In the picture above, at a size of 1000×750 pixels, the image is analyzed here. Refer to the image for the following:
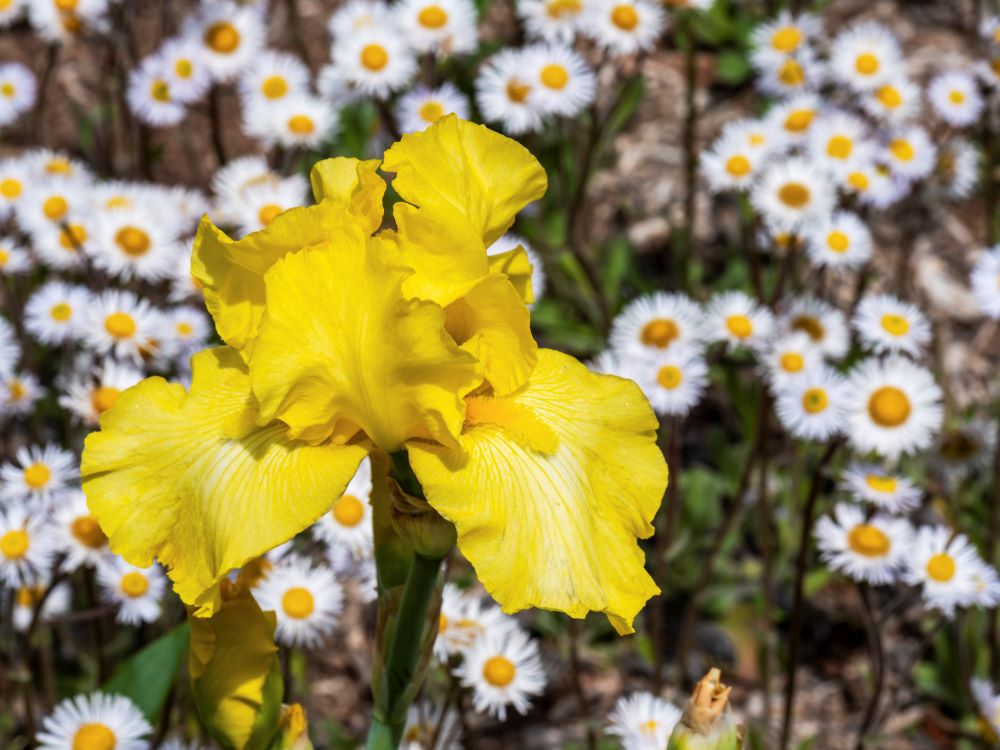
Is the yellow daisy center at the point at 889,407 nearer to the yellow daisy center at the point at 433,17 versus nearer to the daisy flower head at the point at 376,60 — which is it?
the daisy flower head at the point at 376,60

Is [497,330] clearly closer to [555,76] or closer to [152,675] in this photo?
[152,675]

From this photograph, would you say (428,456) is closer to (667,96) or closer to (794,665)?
(794,665)

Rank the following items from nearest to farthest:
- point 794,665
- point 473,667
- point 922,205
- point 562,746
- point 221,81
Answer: point 473,667
point 794,665
point 562,746
point 221,81
point 922,205

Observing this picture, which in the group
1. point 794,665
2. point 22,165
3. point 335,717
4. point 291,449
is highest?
point 291,449

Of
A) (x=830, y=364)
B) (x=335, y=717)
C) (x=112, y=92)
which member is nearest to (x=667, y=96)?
(x=830, y=364)

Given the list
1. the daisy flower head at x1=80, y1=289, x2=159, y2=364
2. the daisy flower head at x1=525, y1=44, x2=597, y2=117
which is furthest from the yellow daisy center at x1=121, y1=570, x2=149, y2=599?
the daisy flower head at x1=525, y1=44, x2=597, y2=117

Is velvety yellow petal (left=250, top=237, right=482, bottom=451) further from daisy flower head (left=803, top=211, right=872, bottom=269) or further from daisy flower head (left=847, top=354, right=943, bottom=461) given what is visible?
A: daisy flower head (left=803, top=211, right=872, bottom=269)

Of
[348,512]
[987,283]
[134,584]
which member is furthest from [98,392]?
[987,283]
